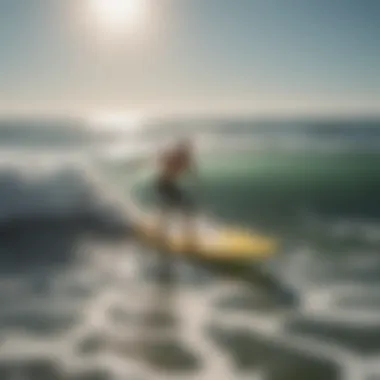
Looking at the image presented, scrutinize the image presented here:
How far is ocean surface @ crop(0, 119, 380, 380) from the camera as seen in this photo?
341 centimetres

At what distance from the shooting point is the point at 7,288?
4273mm

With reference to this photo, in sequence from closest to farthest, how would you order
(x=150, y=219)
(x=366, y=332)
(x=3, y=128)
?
(x=366, y=332)
(x=150, y=219)
(x=3, y=128)

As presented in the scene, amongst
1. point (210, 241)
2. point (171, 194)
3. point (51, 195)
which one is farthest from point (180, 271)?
point (51, 195)

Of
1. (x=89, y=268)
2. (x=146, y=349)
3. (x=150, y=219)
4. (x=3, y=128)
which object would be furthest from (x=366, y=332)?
(x=3, y=128)

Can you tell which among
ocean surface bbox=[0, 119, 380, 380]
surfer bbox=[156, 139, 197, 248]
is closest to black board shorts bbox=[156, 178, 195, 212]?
surfer bbox=[156, 139, 197, 248]

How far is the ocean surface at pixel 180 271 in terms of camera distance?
11.2ft

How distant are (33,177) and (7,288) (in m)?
2.91

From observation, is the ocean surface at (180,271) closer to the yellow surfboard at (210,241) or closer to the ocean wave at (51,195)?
the ocean wave at (51,195)

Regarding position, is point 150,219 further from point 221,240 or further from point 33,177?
point 33,177

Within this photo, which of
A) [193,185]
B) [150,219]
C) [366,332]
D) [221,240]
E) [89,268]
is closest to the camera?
[366,332]

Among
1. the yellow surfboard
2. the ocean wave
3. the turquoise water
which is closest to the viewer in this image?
the yellow surfboard

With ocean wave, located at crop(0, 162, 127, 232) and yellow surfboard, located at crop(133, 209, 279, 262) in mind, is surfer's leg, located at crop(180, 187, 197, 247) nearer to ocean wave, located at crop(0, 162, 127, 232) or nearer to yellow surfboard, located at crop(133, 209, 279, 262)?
yellow surfboard, located at crop(133, 209, 279, 262)

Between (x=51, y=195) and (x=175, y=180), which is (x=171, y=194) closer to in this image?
(x=175, y=180)

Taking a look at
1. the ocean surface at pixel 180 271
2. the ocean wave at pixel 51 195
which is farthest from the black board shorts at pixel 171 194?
the ocean wave at pixel 51 195
